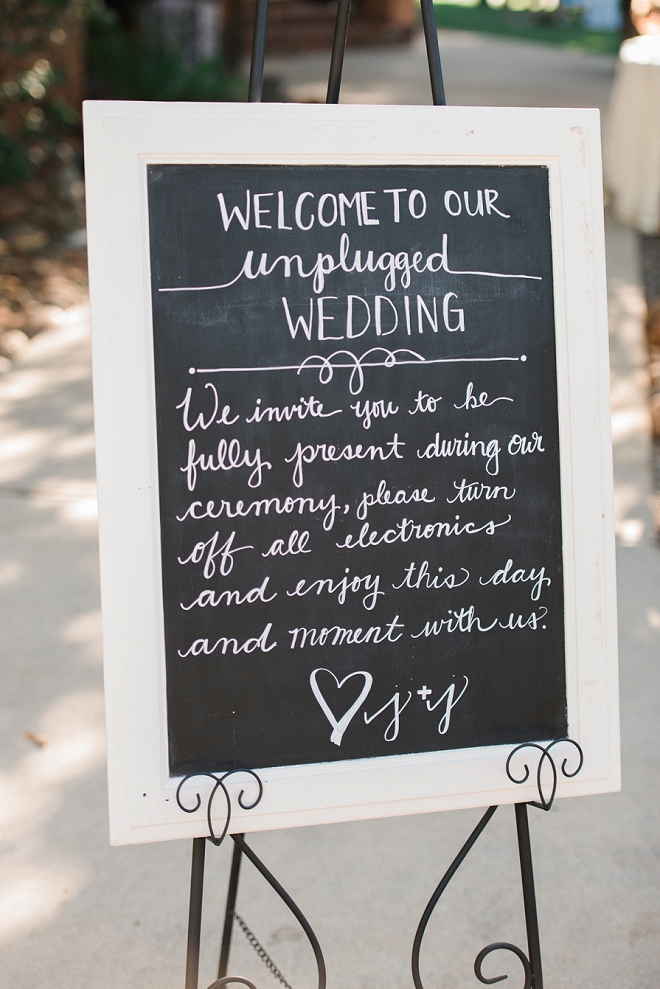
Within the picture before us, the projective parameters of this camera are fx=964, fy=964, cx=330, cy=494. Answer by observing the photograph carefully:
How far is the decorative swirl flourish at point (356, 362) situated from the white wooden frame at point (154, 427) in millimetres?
235

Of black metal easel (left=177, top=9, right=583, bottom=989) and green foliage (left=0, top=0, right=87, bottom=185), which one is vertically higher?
green foliage (left=0, top=0, right=87, bottom=185)

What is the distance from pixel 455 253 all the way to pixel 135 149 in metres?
0.50

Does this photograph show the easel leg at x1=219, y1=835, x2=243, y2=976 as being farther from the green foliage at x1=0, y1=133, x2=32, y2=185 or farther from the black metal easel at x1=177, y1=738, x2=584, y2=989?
the green foliage at x1=0, y1=133, x2=32, y2=185

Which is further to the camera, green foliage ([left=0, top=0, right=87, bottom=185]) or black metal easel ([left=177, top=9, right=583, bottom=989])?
green foliage ([left=0, top=0, right=87, bottom=185])

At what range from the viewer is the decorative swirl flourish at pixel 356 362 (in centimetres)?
145

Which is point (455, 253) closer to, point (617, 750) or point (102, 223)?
point (102, 223)

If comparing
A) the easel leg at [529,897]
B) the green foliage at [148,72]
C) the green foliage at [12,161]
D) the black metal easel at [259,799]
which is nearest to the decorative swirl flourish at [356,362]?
the black metal easel at [259,799]

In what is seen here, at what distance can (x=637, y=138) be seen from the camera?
669cm

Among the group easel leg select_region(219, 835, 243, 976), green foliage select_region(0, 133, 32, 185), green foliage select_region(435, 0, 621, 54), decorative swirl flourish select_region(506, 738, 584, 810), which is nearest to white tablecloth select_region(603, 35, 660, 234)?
green foliage select_region(0, 133, 32, 185)

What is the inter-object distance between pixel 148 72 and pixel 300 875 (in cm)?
853

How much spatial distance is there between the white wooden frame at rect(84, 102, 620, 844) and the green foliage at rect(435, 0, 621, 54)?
16542 mm

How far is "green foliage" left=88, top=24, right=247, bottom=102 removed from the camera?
8.98 meters

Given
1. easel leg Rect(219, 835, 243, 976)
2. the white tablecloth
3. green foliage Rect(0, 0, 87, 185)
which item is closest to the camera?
easel leg Rect(219, 835, 243, 976)

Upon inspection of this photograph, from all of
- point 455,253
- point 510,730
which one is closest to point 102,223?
point 455,253
